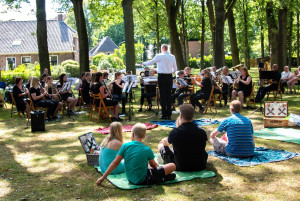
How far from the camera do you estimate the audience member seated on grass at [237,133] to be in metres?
7.21

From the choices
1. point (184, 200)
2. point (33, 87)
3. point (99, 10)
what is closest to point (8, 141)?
point (33, 87)

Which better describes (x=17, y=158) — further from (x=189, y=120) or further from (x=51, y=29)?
(x=51, y=29)

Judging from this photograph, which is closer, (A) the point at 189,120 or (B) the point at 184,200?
(B) the point at 184,200

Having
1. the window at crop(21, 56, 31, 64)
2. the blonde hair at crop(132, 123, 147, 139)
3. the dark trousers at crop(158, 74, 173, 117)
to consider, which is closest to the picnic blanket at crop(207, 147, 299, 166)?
the blonde hair at crop(132, 123, 147, 139)

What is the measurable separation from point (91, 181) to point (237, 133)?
2.73 meters

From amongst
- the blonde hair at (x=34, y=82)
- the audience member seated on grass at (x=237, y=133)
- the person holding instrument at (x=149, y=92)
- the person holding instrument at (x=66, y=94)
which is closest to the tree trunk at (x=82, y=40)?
the person holding instrument at (x=66, y=94)

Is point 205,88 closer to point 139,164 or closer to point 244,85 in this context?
point 244,85

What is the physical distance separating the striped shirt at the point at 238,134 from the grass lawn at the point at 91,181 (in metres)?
0.41

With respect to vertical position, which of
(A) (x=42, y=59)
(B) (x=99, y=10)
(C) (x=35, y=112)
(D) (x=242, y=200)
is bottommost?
(D) (x=242, y=200)

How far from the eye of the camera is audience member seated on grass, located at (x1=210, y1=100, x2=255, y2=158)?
721 cm

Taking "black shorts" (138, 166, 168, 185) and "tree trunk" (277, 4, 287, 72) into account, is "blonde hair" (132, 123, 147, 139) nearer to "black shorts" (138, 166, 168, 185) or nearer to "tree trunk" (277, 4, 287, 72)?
"black shorts" (138, 166, 168, 185)

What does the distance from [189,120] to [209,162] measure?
1.17 metres

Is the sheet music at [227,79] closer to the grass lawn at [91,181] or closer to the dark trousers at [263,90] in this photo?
the dark trousers at [263,90]

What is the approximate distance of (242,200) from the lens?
538 centimetres
